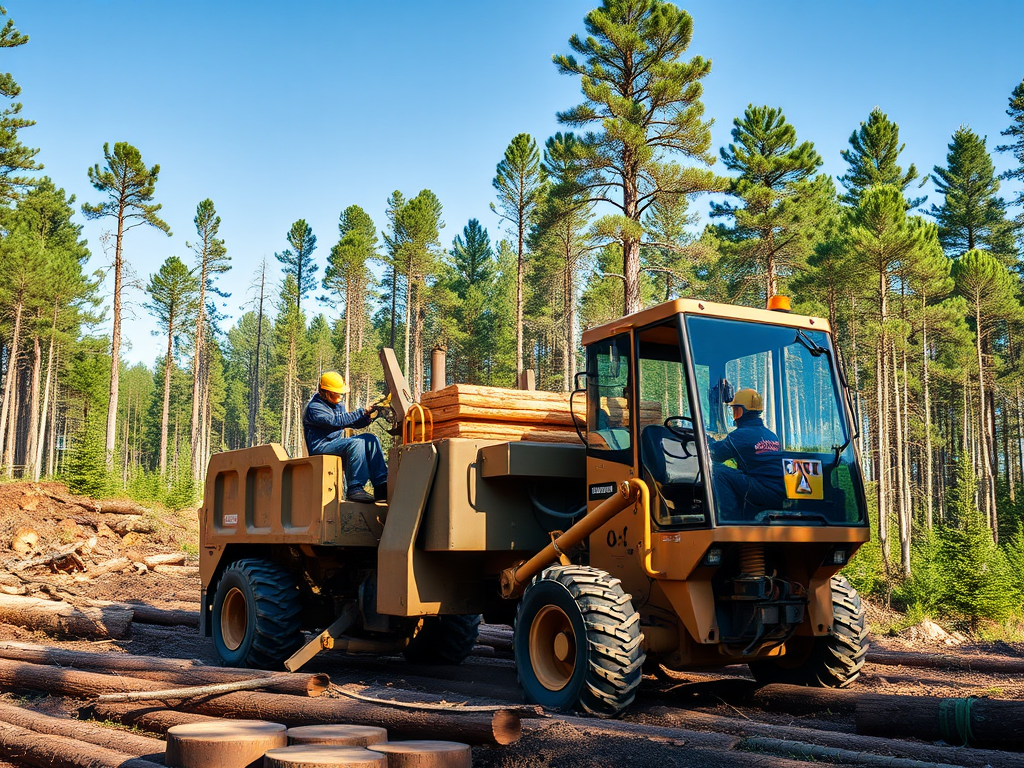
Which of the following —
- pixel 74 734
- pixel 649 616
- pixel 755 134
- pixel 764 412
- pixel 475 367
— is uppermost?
pixel 755 134

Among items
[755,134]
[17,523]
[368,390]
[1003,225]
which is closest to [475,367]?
[368,390]

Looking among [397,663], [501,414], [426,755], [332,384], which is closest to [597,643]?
[426,755]

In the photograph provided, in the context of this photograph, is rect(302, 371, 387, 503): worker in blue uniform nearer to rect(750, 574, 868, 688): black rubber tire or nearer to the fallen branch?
the fallen branch

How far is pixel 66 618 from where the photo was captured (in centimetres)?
1155

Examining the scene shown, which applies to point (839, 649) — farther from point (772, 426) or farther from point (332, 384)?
point (332, 384)

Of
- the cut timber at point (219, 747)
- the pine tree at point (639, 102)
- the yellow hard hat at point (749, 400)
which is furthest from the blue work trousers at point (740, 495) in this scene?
the pine tree at point (639, 102)

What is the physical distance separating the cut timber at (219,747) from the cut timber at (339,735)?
4.5 inches

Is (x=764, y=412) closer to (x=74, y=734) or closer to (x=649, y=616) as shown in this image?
(x=649, y=616)

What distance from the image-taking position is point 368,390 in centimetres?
6825

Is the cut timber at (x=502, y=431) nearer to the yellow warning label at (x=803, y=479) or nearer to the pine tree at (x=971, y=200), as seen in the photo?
the yellow warning label at (x=803, y=479)

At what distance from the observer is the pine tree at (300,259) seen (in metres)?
70.8

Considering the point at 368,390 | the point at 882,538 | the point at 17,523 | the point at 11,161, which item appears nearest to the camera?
the point at 17,523

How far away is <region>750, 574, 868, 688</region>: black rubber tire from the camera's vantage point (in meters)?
7.41

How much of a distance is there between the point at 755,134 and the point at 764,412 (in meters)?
31.6
